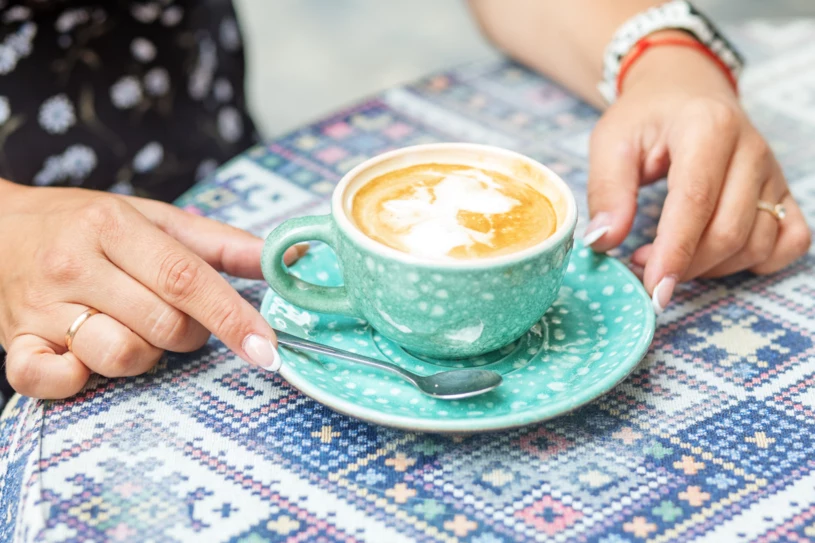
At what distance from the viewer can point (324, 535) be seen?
525 millimetres

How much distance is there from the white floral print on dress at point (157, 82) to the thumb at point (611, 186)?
66 centimetres

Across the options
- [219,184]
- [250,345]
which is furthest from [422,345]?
[219,184]

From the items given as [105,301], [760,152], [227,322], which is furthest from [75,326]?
[760,152]

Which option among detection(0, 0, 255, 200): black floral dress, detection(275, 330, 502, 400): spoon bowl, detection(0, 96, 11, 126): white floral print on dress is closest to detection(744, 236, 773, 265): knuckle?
detection(275, 330, 502, 400): spoon bowl

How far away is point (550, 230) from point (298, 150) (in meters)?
0.48

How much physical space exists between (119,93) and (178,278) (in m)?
0.59

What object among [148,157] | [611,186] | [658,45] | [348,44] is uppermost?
[658,45]

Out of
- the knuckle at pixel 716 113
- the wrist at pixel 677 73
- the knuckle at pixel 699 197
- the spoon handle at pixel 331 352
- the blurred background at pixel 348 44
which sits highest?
the wrist at pixel 677 73

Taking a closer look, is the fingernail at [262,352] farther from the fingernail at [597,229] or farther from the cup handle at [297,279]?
the fingernail at [597,229]

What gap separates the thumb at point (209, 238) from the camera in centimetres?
76

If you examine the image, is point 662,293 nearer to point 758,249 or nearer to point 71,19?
point 758,249

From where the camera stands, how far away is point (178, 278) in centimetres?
65

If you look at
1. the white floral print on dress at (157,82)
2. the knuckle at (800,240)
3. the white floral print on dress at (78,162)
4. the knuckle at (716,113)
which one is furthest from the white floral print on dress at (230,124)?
the knuckle at (800,240)

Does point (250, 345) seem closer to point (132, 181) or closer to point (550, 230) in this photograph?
point (550, 230)
